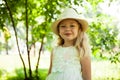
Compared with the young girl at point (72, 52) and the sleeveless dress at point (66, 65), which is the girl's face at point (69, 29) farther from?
the sleeveless dress at point (66, 65)

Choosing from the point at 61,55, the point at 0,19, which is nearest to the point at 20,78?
the point at 0,19

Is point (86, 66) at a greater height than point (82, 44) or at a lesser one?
lesser

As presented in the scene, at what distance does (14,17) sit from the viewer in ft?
27.2

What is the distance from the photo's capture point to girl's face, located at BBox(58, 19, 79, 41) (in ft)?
12.6

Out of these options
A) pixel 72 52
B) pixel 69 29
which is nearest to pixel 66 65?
pixel 72 52

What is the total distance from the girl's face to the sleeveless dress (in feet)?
0.43

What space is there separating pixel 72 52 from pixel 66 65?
0.16 metres

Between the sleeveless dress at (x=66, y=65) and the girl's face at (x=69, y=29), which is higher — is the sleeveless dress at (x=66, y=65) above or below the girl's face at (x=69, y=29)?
below

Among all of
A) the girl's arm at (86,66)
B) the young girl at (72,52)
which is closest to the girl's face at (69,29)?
the young girl at (72,52)

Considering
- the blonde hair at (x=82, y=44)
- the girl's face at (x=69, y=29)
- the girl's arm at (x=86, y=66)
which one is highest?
the girl's face at (x=69, y=29)

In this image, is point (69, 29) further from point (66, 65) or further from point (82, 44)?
point (66, 65)

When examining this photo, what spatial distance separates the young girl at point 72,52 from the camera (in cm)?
379

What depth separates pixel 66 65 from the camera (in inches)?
152

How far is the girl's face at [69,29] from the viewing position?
3832 mm
